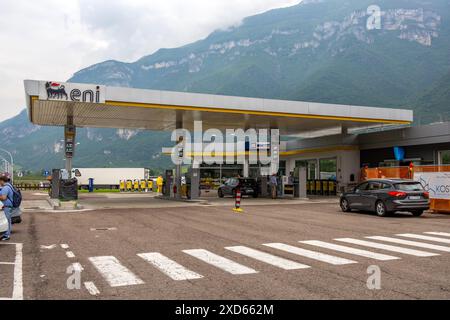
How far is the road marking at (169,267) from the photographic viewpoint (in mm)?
7168

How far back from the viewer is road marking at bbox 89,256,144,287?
6.81m

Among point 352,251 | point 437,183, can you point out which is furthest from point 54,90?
point 437,183

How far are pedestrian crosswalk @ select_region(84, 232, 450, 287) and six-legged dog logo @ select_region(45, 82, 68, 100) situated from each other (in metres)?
14.2

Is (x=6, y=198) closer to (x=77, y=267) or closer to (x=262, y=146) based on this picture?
(x=77, y=267)

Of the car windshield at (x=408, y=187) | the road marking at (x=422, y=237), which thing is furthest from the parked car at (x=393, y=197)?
the road marking at (x=422, y=237)

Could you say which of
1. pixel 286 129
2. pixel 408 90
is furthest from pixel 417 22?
pixel 286 129

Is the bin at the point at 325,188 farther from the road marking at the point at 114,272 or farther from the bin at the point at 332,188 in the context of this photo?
the road marking at the point at 114,272

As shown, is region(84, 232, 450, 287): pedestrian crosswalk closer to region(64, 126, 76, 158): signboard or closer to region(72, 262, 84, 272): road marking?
region(72, 262, 84, 272): road marking

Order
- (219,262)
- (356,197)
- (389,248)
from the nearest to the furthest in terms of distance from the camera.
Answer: (219,262) → (389,248) → (356,197)

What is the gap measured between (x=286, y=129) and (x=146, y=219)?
21.4m

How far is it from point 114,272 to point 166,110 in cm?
1854

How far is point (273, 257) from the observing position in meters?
8.79

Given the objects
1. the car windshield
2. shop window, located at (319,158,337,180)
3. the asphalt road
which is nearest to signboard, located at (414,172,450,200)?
the car windshield

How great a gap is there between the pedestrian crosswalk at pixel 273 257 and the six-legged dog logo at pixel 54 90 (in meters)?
14.2
